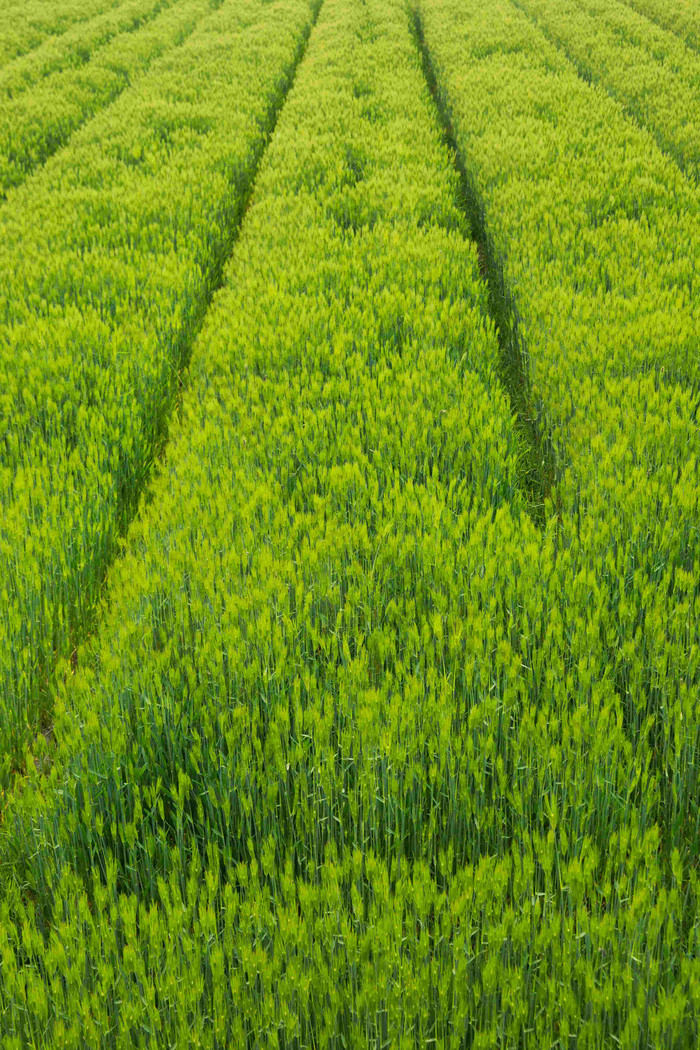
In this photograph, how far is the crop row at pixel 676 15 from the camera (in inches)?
544

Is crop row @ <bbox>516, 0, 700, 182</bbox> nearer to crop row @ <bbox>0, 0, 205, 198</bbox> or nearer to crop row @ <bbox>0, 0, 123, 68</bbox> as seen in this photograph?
crop row @ <bbox>0, 0, 205, 198</bbox>

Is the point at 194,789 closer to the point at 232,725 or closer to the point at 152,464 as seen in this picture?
the point at 232,725

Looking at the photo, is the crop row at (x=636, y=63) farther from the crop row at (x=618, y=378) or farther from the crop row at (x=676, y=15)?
the crop row at (x=618, y=378)

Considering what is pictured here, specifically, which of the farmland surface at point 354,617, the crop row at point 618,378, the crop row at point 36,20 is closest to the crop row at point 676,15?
the crop row at point 618,378

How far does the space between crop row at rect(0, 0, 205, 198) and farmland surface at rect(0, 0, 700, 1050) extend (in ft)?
9.38

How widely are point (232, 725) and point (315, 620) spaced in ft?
1.49

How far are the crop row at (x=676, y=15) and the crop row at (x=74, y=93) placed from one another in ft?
30.6

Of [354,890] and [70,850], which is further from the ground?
[354,890]

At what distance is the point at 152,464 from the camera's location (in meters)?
3.80

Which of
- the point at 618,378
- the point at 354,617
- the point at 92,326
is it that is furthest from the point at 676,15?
the point at 354,617

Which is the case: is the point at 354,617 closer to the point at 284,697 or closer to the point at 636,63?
the point at 284,697

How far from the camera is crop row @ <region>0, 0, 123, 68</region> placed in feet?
45.2

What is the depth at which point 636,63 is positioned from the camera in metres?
11.4

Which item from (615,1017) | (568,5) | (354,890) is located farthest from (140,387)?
(568,5)
